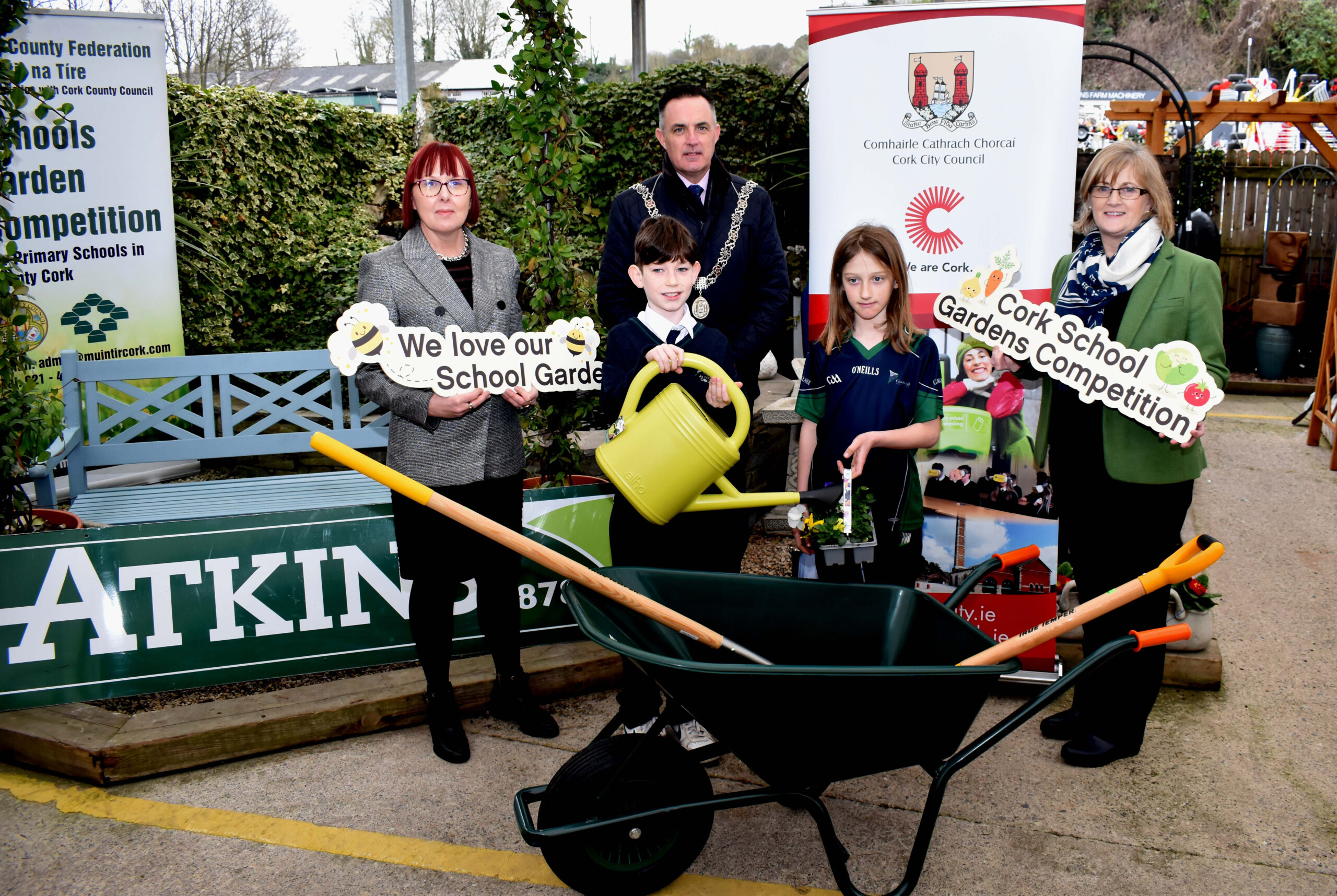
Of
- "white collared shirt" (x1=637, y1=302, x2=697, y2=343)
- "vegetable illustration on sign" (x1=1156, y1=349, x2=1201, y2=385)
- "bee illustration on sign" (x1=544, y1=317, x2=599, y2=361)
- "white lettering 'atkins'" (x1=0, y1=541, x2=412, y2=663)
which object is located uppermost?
"white collared shirt" (x1=637, y1=302, x2=697, y2=343)

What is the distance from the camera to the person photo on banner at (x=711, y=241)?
9.46 feet

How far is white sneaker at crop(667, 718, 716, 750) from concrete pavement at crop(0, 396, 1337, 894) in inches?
4.0

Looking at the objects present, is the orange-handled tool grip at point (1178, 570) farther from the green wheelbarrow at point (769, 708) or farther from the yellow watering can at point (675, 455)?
the yellow watering can at point (675, 455)

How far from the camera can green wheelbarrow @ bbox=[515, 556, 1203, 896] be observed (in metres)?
1.92

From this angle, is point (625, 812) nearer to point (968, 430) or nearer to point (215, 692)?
point (215, 692)

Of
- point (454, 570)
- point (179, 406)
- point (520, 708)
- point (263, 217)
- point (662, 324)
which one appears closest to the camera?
point (662, 324)

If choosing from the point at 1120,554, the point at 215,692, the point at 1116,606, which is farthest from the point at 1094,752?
the point at 215,692

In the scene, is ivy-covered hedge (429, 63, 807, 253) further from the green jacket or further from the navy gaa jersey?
the green jacket

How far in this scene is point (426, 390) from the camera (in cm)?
279

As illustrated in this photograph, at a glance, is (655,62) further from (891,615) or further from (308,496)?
(891,615)

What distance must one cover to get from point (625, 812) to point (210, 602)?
1702mm

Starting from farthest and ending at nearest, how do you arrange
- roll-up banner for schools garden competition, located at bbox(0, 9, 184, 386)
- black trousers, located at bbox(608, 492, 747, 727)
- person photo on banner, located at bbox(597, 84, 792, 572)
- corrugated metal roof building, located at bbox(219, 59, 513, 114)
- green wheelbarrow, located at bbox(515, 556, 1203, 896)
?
1. corrugated metal roof building, located at bbox(219, 59, 513, 114)
2. roll-up banner for schools garden competition, located at bbox(0, 9, 184, 386)
3. person photo on banner, located at bbox(597, 84, 792, 572)
4. black trousers, located at bbox(608, 492, 747, 727)
5. green wheelbarrow, located at bbox(515, 556, 1203, 896)

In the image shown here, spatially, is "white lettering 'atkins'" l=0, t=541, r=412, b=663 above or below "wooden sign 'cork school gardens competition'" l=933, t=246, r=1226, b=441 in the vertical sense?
below

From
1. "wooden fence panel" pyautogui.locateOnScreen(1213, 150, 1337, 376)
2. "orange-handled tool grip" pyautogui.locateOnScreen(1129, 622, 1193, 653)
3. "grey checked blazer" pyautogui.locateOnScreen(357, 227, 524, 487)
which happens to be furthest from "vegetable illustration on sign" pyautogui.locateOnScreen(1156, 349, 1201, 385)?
"wooden fence panel" pyautogui.locateOnScreen(1213, 150, 1337, 376)
